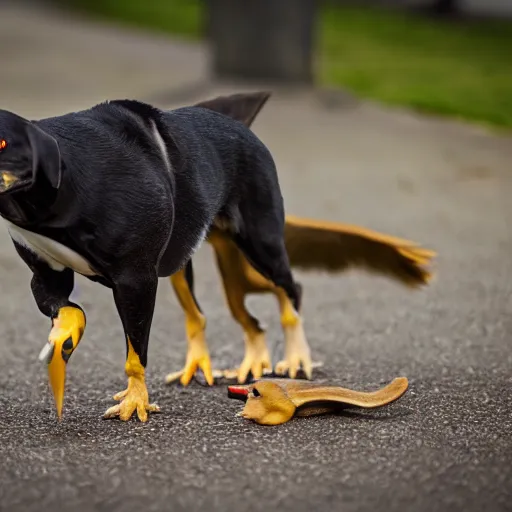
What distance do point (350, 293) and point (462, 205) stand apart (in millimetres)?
2062

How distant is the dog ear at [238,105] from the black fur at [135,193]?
13 centimetres

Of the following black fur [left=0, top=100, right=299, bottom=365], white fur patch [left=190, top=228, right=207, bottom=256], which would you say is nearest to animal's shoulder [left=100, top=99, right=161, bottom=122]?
black fur [left=0, top=100, right=299, bottom=365]

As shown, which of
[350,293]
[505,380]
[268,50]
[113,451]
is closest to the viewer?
[113,451]

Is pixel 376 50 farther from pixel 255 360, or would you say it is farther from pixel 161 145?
pixel 161 145

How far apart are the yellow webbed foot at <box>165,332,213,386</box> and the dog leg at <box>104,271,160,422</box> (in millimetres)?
414

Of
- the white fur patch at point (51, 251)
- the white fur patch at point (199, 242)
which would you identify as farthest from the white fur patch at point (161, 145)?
the white fur patch at point (51, 251)

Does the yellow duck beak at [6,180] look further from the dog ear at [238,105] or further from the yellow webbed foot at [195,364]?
the yellow webbed foot at [195,364]

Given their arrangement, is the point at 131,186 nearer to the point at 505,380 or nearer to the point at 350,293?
the point at 505,380

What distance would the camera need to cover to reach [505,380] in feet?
12.1

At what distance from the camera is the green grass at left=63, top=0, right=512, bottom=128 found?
10438 mm

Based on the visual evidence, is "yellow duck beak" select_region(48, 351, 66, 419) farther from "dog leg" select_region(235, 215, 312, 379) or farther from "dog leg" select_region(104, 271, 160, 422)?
"dog leg" select_region(235, 215, 312, 379)

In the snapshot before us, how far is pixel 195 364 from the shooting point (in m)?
3.78

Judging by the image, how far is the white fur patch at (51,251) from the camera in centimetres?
290

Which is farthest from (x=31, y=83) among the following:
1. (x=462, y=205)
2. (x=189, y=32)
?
(x=462, y=205)
